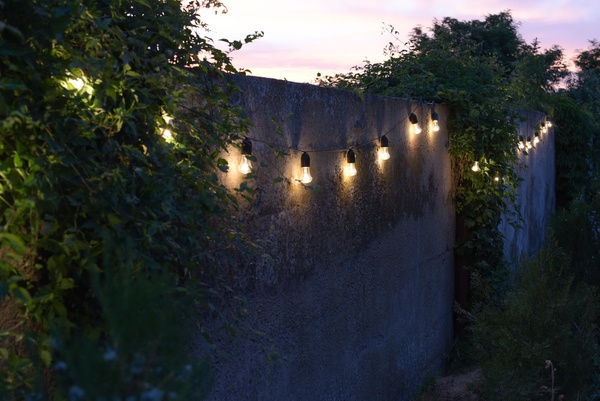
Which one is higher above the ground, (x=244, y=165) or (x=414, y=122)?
(x=414, y=122)

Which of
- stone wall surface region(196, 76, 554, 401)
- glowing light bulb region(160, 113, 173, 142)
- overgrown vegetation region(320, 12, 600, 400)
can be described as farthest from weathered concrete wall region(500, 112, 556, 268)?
glowing light bulb region(160, 113, 173, 142)

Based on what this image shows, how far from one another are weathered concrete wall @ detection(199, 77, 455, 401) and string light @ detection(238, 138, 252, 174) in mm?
35

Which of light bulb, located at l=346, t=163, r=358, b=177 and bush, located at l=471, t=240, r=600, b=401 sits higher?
light bulb, located at l=346, t=163, r=358, b=177

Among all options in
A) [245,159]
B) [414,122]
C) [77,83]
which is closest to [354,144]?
[414,122]

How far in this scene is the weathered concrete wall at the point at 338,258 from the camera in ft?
11.9

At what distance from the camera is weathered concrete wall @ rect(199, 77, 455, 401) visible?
363 cm

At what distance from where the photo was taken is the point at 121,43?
2.45 metres

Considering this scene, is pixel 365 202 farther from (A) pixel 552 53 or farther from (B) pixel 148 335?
(A) pixel 552 53

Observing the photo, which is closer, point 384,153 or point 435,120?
point 384,153

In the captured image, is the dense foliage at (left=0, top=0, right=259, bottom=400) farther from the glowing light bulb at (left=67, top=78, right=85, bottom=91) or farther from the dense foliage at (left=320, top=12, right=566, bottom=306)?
the dense foliage at (left=320, top=12, right=566, bottom=306)

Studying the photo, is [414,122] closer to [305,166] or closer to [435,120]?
[435,120]

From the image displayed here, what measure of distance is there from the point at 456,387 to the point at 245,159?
11.3 ft

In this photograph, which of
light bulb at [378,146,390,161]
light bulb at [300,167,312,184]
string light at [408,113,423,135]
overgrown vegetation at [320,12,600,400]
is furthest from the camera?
string light at [408,113,423,135]

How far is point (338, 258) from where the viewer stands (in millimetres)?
4488
